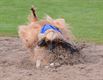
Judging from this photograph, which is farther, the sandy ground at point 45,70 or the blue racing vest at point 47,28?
the blue racing vest at point 47,28

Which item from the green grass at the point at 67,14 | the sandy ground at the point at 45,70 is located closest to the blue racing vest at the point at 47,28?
the sandy ground at the point at 45,70

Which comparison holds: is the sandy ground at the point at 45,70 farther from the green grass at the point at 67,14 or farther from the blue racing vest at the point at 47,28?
the green grass at the point at 67,14

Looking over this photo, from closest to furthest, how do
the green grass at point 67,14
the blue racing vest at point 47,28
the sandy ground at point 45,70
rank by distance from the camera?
the sandy ground at point 45,70 < the blue racing vest at point 47,28 < the green grass at point 67,14

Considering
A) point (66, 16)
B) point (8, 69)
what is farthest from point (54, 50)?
point (66, 16)

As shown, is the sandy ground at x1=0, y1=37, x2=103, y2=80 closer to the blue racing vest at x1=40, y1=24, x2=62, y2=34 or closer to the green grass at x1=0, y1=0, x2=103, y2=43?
the blue racing vest at x1=40, y1=24, x2=62, y2=34

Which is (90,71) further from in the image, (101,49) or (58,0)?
(58,0)

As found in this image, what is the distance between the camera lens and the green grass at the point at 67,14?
45.4 feet

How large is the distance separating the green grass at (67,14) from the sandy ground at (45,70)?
2.11 meters

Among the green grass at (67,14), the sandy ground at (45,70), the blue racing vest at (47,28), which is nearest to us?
the sandy ground at (45,70)

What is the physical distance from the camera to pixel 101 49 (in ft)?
38.8

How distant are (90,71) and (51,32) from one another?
4.11 ft

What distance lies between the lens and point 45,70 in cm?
940

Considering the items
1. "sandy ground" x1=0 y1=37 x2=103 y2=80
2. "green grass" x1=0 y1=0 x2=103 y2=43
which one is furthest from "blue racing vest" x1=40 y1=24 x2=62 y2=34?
"green grass" x1=0 y1=0 x2=103 y2=43

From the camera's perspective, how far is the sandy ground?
341 inches
